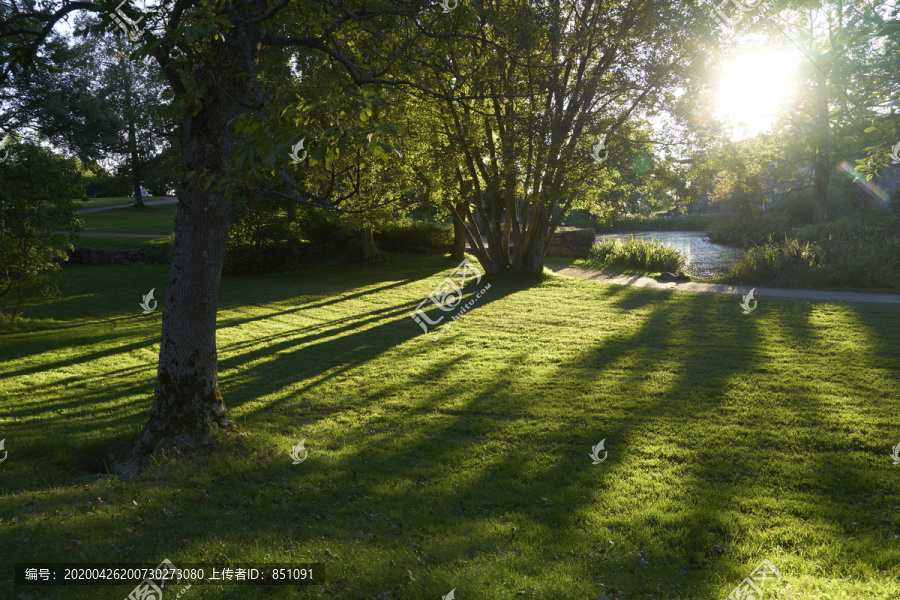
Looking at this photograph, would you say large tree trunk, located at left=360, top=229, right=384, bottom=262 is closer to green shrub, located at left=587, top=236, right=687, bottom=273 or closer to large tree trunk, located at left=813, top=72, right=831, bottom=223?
green shrub, located at left=587, top=236, right=687, bottom=273

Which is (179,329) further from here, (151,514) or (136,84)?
(136,84)

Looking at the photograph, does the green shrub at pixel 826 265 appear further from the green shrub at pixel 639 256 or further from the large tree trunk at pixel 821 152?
the large tree trunk at pixel 821 152

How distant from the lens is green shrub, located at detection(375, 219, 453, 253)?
23.8m

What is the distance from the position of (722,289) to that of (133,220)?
104 ft

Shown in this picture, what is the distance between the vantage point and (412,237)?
24016 mm

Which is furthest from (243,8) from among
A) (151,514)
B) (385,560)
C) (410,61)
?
(385,560)

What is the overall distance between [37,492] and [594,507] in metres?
4.57

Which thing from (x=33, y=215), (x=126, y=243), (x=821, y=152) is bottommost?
(x=126, y=243)

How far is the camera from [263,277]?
19406 millimetres
